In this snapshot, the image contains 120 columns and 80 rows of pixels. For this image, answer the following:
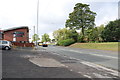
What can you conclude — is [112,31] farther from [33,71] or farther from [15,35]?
[33,71]

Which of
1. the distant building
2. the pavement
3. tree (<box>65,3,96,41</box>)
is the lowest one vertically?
the pavement

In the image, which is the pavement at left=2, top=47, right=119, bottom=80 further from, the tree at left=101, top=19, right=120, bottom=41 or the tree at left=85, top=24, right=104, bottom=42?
the tree at left=101, top=19, right=120, bottom=41

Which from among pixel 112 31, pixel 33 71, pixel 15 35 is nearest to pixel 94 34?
pixel 112 31

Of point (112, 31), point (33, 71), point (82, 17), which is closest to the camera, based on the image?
point (33, 71)

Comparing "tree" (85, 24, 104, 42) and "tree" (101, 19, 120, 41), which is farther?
"tree" (101, 19, 120, 41)

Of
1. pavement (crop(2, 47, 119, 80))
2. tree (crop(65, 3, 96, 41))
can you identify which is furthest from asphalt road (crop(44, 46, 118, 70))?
tree (crop(65, 3, 96, 41))

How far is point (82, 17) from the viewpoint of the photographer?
45.5m

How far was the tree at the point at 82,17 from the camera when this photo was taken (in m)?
45.3

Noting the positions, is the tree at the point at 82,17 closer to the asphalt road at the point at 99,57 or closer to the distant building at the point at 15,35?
the distant building at the point at 15,35

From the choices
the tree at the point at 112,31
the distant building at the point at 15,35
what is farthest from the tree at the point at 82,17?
the distant building at the point at 15,35

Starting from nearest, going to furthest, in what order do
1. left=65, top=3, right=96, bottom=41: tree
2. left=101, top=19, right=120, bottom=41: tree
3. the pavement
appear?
the pavement < left=65, top=3, right=96, bottom=41: tree < left=101, top=19, right=120, bottom=41: tree

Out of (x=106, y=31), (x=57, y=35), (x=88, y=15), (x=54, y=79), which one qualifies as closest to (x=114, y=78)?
(x=54, y=79)

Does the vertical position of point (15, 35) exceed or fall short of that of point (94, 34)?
it falls short

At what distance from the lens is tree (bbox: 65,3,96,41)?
149 ft
